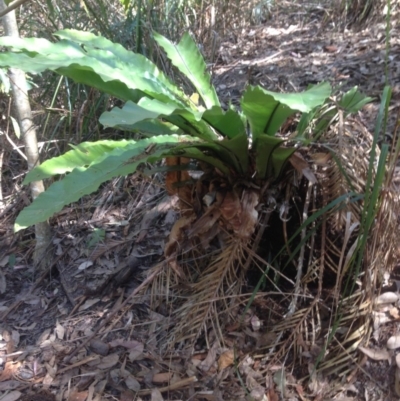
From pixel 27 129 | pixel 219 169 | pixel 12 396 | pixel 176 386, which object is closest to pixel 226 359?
pixel 176 386

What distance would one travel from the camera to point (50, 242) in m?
2.50

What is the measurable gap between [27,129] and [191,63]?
0.89m

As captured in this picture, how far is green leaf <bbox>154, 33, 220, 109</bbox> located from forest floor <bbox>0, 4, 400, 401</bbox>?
41 cm

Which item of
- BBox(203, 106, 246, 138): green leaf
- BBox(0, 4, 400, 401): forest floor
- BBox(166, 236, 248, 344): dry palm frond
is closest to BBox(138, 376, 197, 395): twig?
BBox(0, 4, 400, 401): forest floor

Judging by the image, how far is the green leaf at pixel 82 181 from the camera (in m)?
1.46

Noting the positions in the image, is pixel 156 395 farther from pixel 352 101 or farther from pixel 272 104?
pixel 352 101

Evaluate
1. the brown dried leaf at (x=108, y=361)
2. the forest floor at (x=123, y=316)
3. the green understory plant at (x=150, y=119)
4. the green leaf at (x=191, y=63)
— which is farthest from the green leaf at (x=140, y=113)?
the brown dried leaf at (x=108, y=361)

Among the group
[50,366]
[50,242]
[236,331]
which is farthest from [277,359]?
[50,242]

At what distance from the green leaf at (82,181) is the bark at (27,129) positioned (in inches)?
34.8

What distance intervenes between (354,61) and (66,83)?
1808 mm

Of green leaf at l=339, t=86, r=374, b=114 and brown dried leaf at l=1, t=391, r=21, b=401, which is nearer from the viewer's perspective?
green leaf at l=339, t=86, r=374, b=114

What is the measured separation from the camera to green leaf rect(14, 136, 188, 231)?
1.46 meters

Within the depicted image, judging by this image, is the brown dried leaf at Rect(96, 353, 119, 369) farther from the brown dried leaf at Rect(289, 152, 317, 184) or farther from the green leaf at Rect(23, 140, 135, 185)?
the brown dried leaf at Rect(289, 152, 317, 184)

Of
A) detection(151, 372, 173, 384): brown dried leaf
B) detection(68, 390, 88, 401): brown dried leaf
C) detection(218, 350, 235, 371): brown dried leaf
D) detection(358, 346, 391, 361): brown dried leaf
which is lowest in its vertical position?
detection(68, 390, 88, 401): brown dried leaf
